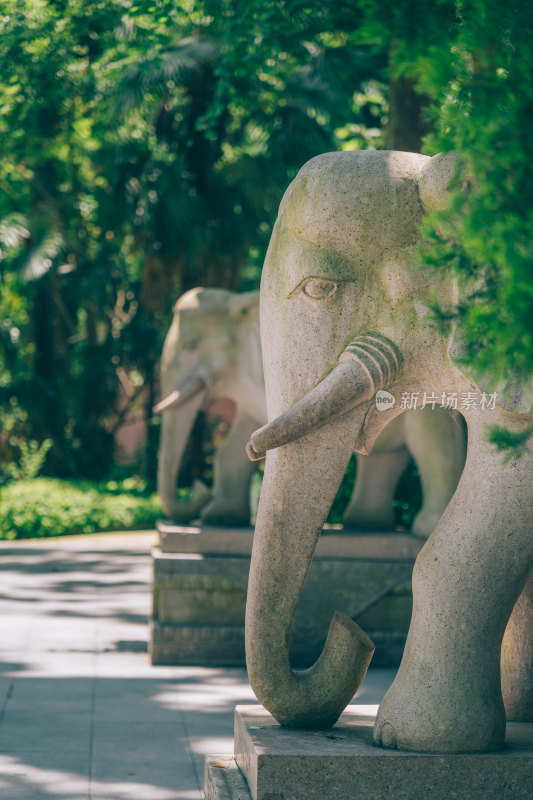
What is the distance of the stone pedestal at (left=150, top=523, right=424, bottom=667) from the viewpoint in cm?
615

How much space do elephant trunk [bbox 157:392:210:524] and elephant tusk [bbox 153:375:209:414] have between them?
42 mm

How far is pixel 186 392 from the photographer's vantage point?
22.6 ft

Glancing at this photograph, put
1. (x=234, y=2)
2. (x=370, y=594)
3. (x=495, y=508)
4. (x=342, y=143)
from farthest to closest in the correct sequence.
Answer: (x=342, y=143)
(x=370, y=594)
(x=234, y=2)
(x=495, y=508)

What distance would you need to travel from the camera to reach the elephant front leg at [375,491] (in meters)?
6.37

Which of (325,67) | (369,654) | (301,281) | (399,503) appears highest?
(301,281)

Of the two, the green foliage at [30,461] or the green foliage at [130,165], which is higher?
the green foliage at [130,165]

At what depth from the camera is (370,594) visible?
619cm

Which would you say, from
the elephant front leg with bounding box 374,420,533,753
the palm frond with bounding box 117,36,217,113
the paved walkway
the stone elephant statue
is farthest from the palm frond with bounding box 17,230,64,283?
the elephant front leg with bounding box 374,420,533,753

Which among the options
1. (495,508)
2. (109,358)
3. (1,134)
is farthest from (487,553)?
(109,358)

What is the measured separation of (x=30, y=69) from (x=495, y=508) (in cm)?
515

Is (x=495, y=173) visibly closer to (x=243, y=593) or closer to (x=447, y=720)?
(x=447, y=720)

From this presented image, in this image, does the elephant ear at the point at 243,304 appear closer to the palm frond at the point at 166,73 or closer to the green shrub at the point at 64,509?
the palm frond at the point at 166,73

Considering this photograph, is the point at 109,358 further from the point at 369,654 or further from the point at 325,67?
the point at 369,654

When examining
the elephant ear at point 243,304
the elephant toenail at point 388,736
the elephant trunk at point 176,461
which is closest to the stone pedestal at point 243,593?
the elephant trunk at point 176,461
